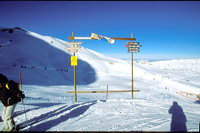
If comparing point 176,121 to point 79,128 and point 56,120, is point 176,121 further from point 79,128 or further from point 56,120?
point 56,120

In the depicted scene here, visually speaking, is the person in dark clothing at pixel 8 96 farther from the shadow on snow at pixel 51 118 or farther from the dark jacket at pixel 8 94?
the shadow on snow at pixel 51 118

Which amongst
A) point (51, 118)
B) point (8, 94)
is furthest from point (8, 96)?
point (51, 118)

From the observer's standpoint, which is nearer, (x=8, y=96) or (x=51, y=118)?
(x=8, y=96)

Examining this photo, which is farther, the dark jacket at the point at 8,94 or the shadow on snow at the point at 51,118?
the shadow on snow at the point at 51,118

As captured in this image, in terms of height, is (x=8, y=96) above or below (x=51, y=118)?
above

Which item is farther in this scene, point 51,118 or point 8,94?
point 51,118

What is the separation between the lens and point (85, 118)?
22.0 ft

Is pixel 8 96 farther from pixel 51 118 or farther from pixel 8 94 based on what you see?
pixel 51 118

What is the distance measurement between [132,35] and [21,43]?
1894 inches

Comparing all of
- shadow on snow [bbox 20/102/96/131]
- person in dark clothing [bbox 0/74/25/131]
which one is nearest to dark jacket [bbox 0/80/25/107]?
person in dark clothing [bbox 0/74/25/131]

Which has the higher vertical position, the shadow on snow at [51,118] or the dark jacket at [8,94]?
the dark jacket at [8,94]

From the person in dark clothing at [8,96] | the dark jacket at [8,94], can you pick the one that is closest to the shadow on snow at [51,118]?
Result: the person in dark clothing at [8,96]

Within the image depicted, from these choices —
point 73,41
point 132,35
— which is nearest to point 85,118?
point 73,41

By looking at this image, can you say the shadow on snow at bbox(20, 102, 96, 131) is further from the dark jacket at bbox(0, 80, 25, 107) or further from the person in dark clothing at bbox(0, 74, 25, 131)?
the dark jacket at bbox(0, 80, 25, 107)
